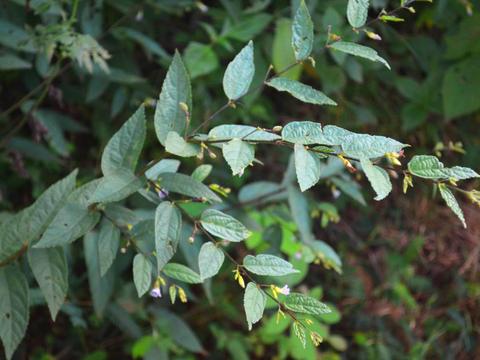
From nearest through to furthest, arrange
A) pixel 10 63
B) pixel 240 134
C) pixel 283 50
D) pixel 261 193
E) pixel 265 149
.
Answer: pixel 240 134 < pixel 10 63 < pixel 261 193 < pixel 283 50 < pixel 265 149

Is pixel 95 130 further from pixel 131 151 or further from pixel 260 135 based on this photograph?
pixel 260 135

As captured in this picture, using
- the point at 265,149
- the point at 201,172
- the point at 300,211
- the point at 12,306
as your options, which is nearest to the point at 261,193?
the point at 300,211

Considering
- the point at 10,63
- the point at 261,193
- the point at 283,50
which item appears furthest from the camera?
the point at 283,50

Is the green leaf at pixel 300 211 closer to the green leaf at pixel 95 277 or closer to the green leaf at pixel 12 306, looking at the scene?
the green leaf at pixel 95 277

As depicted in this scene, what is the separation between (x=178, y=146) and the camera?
105 cm

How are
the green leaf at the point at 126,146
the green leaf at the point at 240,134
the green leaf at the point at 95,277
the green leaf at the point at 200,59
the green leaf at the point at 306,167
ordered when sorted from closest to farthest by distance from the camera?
the green leaf at the point at 306,167 < the green leaf at the point at 240,134 < the green leaf at the point at 126,146 < the green leaf at the point at 95,277 < the green leaf at the point at 200,59

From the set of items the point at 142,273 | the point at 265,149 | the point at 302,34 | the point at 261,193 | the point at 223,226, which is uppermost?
the point at 302,34

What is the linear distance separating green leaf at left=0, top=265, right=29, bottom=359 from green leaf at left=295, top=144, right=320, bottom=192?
2.12ft

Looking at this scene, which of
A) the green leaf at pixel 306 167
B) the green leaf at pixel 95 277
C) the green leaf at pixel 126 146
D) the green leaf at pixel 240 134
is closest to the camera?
the green leaf at pixel 306 167

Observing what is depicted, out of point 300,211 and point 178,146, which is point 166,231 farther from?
point 300,211

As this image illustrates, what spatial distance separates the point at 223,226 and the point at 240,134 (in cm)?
17

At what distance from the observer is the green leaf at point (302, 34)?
1.10 metres

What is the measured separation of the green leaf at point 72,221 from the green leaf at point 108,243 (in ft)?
0.11

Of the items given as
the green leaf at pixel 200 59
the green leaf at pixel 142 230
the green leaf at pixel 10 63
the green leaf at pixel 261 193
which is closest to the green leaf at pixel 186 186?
the green leaf at pixel 142 230
